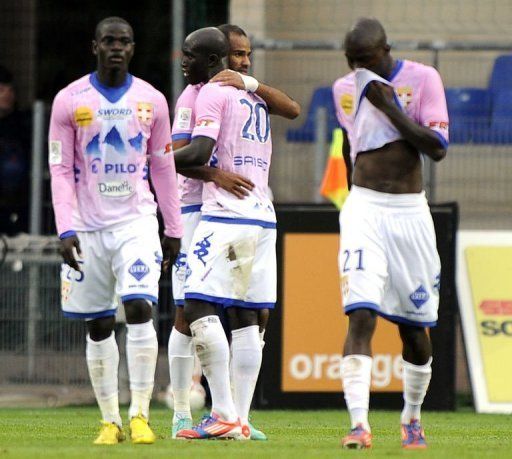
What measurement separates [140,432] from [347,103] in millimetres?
2121

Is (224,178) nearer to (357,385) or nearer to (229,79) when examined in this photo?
(229,79)

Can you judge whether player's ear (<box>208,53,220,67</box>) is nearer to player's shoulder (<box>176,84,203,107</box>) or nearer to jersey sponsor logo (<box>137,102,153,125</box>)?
player's shoulder (<box>176,84,203,107</box>)

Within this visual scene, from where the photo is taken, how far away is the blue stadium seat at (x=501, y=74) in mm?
14938

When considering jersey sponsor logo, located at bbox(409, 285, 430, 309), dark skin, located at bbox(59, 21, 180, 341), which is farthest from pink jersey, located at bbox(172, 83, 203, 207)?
jersey sponsor logo, located at bbox(409, 285, 430, 309)

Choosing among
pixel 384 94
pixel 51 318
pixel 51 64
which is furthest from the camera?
pixel 51 64

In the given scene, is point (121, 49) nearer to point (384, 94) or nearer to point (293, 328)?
point (384, 94)

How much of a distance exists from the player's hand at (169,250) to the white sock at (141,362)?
0.52 metres

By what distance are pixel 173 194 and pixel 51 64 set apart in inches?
535

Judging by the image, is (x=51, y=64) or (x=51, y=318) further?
(x=51, y=64)

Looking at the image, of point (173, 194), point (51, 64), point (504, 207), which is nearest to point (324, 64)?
point (504, 207)

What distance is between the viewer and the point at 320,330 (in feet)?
44.5

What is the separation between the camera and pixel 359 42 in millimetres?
8242

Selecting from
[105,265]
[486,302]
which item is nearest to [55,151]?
[105,265]

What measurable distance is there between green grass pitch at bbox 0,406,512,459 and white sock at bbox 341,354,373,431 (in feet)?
0.61
